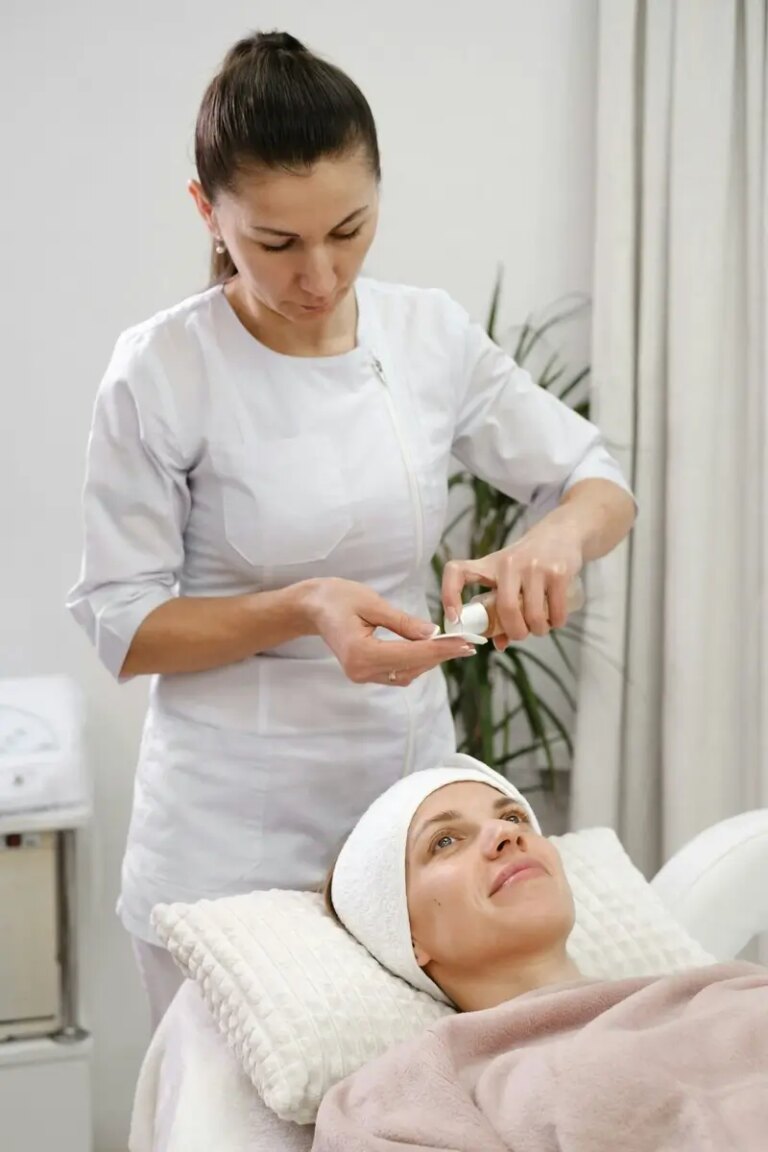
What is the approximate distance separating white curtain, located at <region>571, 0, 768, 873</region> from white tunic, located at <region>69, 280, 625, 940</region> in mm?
1059

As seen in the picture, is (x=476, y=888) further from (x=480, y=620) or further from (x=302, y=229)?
(x=302, y=229)

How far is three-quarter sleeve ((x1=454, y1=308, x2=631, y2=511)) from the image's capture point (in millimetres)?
1932

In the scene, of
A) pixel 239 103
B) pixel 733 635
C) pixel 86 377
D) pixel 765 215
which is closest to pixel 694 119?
pixel 765 215

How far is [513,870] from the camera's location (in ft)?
5.51

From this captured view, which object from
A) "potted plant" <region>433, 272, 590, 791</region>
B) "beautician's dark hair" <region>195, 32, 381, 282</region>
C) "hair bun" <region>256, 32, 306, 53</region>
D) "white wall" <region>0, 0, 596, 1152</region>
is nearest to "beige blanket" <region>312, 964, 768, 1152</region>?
"beautician's dark hair" <region>195, 32, 381, 282</region>

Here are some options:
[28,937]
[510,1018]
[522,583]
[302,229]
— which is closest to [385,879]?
[510,1018]

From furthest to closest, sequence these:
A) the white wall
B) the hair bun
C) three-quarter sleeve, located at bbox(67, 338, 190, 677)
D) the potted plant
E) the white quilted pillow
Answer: the potted plant
the white wall
three-quarter sleeve, located at bbox(67, 338, 190, 677)
the hair bun
the white quilted pillow

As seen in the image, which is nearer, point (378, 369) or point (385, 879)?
point (385, 879)

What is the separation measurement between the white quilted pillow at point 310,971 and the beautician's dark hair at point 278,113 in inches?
31.7

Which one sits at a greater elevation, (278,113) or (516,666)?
(278,113)

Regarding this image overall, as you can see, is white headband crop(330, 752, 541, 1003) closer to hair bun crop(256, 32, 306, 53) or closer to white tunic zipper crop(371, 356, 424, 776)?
white tunic zipper crop(371, 356, 424, 776)

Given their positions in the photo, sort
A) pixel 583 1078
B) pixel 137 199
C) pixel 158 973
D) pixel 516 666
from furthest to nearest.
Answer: pixel 516 666 < pixel 137 199 < pixel 158 973 < pixel 583 1078

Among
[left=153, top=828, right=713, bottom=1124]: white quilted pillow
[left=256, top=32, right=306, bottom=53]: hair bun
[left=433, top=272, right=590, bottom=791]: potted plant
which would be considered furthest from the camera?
[left=433, top=272, right=590, bottom=791]: potted plant

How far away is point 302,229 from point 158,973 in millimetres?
923
